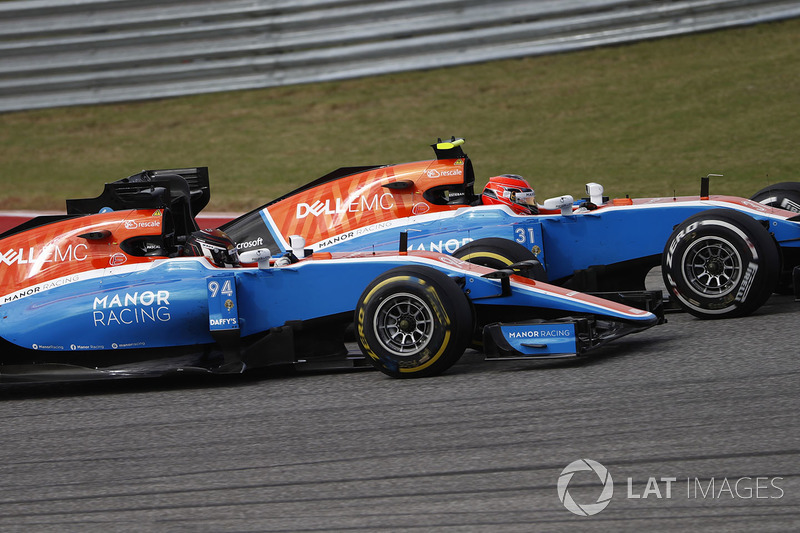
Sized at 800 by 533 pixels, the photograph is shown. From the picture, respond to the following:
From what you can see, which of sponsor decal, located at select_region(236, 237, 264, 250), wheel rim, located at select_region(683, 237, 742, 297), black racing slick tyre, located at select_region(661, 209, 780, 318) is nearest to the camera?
black racing slick tyre, located at select_region(661, 209, 780, 318)

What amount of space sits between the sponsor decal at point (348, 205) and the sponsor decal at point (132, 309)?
101 inches

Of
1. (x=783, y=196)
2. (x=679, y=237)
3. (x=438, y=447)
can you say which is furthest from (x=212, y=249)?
(x=783, y=196)

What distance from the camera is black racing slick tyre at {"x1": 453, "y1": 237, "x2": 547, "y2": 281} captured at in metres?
7.54

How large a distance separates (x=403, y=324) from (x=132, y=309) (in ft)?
6.14

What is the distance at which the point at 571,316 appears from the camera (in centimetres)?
657

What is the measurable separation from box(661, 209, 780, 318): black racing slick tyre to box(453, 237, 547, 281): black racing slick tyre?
3.09ft

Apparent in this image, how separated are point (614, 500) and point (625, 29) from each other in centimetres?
1411

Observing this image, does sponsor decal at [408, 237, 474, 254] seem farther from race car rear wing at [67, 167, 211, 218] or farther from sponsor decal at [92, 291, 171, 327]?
sponsor decal at [92, 291, 171, 327]

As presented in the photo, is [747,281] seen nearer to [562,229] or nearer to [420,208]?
[562,229]

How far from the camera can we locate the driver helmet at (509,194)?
879 centimetres

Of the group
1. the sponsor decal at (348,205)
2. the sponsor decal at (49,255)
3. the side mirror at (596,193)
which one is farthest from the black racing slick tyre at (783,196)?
the sponsor decal at (49,255)

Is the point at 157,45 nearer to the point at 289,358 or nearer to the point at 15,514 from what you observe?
the point at 289,358

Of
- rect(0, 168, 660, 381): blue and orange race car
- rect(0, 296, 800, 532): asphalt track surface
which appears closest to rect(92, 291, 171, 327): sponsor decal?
rect(0, 168, 660, 381): blue and orange race car

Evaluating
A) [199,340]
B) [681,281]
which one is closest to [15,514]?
[199,340]
